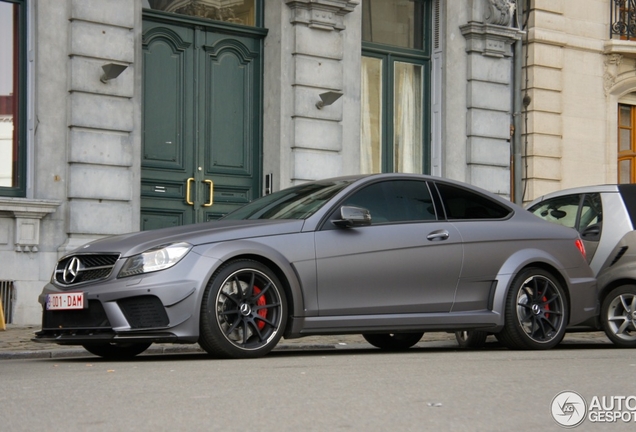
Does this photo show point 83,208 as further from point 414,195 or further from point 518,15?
point 518,15

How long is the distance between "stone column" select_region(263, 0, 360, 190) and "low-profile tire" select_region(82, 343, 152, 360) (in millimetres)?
7728

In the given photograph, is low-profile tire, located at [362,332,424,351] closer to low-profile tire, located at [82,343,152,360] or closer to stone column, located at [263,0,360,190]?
low-profile tire, located at [82,343,152,360]

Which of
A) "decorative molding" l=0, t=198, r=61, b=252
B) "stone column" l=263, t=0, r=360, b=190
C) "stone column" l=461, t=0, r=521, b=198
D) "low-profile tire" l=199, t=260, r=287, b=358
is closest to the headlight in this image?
"low-profile tire" l=199, t=260, r=287, b=358

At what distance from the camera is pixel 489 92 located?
1989 centimetres

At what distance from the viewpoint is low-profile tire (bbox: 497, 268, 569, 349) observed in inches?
392

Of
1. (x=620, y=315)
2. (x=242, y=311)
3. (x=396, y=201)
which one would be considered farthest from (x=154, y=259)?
(x=620, y=315)

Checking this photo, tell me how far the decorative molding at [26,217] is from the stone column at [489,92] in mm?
7817

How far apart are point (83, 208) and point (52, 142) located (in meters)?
0.92

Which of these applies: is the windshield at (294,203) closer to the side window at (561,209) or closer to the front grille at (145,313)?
the front grille at (145,313)

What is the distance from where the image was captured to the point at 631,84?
879 inches

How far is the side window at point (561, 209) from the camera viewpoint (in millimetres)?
12051

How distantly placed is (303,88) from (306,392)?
37.3ft

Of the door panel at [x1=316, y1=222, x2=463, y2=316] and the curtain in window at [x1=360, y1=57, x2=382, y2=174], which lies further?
the curtain in window at [x1=360, y1=57, x2=382, y2=174]

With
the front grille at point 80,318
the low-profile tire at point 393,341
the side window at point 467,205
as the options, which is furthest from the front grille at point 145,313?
the low-profile tire at point 393,341
